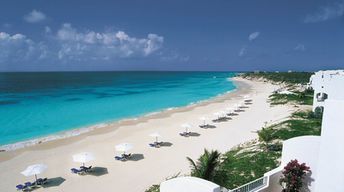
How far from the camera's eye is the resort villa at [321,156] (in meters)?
7.18

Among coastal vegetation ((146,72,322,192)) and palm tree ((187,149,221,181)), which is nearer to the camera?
palm tree ((187,149,221,181))

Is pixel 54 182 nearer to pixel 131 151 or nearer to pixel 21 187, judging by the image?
pixel 21 187

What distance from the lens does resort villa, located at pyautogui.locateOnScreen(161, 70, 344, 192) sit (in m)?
7.18

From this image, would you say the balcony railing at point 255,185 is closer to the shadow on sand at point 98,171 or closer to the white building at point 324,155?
the white building at point 324,155

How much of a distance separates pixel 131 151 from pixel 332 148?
13.0 meters

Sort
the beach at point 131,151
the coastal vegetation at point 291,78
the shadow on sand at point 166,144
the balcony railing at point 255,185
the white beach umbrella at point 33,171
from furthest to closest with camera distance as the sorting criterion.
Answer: the coastal vegetation at point 291,78 < the shadow on sand at point 166,144 < the beach at point 131,151 < the white beach umbrella at point 33,171 < the balcony railing at point 255,185

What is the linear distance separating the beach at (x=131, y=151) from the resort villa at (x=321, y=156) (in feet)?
17.9

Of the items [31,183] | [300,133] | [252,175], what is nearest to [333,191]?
[252,175]

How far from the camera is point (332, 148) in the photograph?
7.34 m

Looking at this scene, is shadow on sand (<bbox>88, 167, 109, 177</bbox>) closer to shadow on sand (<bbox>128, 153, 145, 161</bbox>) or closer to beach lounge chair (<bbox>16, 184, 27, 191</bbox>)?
shadow on sand (<bbox>128, 153, 145, 161</bbox>)

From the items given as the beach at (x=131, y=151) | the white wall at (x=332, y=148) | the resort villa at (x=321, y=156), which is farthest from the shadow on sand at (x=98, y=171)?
the white wall at (x=332, y=148)

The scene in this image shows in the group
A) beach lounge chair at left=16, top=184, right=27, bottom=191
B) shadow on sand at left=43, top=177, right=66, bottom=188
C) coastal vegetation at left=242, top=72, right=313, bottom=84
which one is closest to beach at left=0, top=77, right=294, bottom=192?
shadow on sand at left=43, top=177, right=66, bottom=188

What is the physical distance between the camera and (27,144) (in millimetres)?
20688

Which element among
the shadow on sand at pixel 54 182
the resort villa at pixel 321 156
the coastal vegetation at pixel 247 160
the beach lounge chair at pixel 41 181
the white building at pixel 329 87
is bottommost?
the shadow on sand at pixel 54 182
